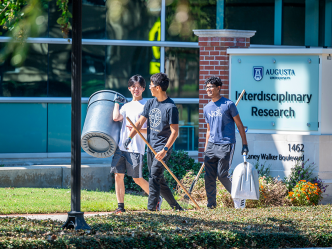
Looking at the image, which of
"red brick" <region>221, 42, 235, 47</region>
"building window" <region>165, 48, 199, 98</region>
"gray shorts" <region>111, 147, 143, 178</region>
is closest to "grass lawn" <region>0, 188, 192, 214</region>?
"gray shorts" <region>111, 147, 143, 178</region>

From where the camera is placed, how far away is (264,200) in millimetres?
7074

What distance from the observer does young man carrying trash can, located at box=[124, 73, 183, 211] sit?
5875mm

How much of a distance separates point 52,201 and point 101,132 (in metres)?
1.65

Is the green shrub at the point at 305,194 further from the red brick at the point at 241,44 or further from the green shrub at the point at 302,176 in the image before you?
the red brick at the point at 241,44

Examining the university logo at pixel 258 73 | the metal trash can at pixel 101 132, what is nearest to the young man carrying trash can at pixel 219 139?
the metal trash can at pixel 101 132

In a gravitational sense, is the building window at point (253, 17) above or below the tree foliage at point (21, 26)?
above

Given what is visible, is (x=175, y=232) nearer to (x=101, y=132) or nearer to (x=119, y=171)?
(x=119, y=171)

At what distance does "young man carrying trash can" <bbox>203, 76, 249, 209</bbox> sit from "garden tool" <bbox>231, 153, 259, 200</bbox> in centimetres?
40

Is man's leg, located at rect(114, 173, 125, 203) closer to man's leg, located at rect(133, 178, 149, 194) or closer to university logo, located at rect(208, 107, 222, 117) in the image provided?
man's leg, located at rect(133, 178, 149, 194)

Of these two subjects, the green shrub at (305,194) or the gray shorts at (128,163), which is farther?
the green shrub at (305,194)

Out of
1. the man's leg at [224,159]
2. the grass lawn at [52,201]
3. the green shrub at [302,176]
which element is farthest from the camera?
the green shrub at [302,176]

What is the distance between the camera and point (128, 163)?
642cm

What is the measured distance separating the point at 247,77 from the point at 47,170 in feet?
13.4

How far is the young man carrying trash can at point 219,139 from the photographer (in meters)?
6.24
